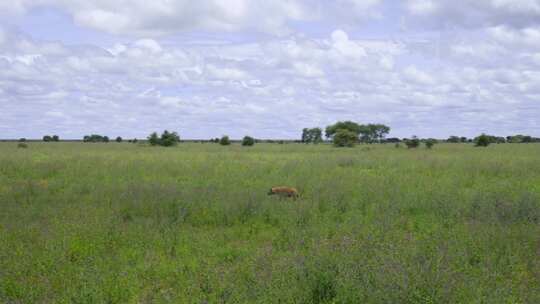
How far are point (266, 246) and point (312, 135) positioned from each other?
9988cm

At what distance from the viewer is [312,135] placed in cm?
10644

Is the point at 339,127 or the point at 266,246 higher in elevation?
the point at 339,127

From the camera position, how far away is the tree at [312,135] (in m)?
105

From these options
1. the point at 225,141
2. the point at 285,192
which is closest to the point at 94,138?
the point at 225,141

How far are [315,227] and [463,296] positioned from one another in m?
3.54

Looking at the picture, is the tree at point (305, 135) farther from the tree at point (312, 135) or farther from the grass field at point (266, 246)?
the grass field at point (266, 246)

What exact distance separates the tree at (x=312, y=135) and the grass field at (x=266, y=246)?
3637 inches

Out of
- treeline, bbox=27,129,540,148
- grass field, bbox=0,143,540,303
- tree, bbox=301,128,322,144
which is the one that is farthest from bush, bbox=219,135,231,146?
grass field, bbox=0,143,540,303

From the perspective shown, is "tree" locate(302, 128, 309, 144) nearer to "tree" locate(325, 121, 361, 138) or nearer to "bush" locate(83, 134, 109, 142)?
"tree" locate(325, 121, 361, 138)

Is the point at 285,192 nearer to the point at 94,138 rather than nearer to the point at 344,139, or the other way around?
the point at 344,139

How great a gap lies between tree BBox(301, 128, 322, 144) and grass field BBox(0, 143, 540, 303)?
303 ft

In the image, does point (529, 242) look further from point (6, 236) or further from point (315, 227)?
point (6, 236)

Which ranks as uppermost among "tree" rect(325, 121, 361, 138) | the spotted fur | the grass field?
"tree" rect(325, 121, 361, 138)

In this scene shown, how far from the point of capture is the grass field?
495 centimetres
